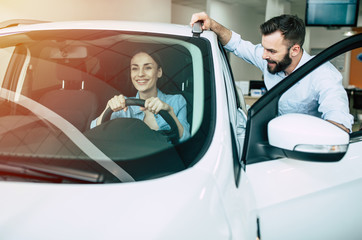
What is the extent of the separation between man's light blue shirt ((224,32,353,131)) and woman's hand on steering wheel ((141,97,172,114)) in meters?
0.82

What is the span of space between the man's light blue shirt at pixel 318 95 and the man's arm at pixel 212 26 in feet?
0.30

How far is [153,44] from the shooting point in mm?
1309

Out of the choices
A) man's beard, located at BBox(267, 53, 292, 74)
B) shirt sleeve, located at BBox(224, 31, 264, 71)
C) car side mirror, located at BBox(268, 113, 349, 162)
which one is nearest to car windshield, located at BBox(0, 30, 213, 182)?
car side mirror, located at BBox(268, 113, 349, 162)

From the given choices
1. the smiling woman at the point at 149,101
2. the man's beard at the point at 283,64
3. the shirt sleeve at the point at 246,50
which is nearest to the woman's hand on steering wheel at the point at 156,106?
the smiling woman at the point at 149,101

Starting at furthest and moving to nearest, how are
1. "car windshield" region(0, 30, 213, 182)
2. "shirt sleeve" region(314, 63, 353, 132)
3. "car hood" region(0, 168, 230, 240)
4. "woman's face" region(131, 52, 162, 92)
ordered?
"shirt sleeve" region(314, 63, 353, 132) → "woman's face" region(131, 52, 162, 92) → "car windshield" region(0, 30, 213, 182) → "car hood" region(0, 168, 230, 240)

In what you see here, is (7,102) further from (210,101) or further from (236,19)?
(236,19)

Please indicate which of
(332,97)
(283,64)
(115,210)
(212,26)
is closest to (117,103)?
(115,210)

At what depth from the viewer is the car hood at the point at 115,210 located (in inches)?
26.2

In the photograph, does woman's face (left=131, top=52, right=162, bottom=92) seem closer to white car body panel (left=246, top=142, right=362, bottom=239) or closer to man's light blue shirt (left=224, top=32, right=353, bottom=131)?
white car body panel (left=246, top=142, right=362, bottom=239)

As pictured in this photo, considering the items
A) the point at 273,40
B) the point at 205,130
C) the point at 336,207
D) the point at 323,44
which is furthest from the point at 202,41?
the point at 323,44

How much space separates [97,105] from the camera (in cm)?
134

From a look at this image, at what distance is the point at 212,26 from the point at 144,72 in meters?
0.77

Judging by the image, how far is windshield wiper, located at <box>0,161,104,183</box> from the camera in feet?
2.65

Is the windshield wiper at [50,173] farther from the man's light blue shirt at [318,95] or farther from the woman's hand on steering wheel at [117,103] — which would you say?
the man's light blue shirt at [318,95]
